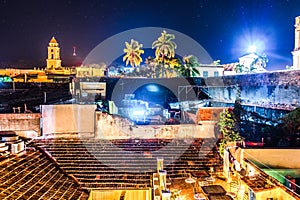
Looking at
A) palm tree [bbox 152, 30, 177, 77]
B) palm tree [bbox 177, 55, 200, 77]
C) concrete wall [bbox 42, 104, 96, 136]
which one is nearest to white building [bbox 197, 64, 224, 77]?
palm tree [bbox 177, 55, 200, 77]

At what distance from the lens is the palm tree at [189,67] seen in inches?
1610

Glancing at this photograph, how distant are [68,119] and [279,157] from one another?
8.96 metres

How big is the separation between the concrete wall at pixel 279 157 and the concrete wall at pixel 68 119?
7325 millimetres

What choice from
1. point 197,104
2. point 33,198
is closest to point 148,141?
point 33,198

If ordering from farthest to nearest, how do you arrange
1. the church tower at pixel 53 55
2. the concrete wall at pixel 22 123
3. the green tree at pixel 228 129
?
the church tower at pixel 53 55 → the concrete wall at pixel 22 123 → the green tree at pixel 228 129

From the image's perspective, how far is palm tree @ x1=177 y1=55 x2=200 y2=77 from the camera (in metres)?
40.9

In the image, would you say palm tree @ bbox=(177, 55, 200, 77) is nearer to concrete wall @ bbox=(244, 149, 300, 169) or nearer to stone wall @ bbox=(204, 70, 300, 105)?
stone wall @ bbox=(204, 70, 300, 105)

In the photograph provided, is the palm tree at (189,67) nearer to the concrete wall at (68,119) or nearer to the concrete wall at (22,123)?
the concrete wall at (68,119)

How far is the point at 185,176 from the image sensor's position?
1064 cm

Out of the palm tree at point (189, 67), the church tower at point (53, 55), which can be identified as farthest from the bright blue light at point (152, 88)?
the church tower at point (53, 55)

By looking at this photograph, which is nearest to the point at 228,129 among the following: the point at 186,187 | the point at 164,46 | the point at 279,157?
the point at 279,157

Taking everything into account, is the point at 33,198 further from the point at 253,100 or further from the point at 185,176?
the point at 253,100

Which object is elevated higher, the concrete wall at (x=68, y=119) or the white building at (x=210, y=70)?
the white building at (x=210, y=70)

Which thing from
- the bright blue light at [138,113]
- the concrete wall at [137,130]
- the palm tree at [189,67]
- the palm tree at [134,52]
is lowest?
the concrete wall at [137,130]
